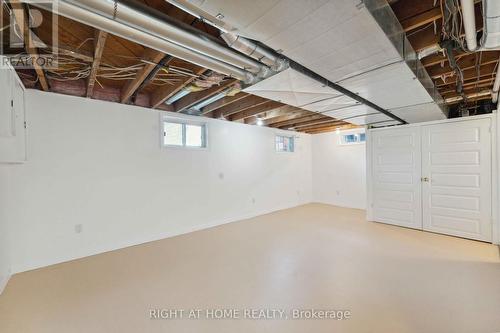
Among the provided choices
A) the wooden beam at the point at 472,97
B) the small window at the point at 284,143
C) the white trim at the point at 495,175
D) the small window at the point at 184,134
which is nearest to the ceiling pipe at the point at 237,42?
the small window at the point at 184,134

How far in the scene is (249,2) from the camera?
3.76 feet

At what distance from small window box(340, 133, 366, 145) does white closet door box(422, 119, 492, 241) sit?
1.95 m

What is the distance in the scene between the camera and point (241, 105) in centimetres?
389

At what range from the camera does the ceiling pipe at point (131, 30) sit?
1.21 meters

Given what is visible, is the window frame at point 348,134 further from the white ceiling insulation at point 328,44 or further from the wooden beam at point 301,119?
the white ceiling insulation at point 328,44

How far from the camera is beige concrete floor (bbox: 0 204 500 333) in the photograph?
1.78 metres

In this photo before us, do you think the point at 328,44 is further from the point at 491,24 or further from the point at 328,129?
the point at 328,129

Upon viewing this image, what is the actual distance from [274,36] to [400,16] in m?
1.06

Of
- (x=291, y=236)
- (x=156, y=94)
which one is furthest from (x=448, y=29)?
→ (x=156, y=94)

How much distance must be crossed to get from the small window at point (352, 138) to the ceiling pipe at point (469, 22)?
4.61 meters

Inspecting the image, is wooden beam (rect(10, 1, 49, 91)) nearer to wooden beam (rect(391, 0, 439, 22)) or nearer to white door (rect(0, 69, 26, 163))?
white door (rect(0, 69, 26, 163))

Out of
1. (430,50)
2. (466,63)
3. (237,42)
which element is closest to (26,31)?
(237,42)

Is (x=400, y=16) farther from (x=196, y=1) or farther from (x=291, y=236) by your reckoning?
(x=291, y=236)

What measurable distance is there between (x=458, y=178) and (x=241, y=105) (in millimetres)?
3934
